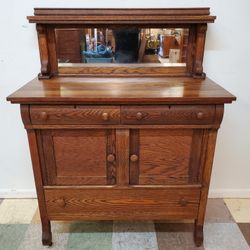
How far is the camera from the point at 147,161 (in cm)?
126

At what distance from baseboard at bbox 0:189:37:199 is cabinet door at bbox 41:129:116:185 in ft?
2.12

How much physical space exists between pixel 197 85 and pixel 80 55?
0.68 meters

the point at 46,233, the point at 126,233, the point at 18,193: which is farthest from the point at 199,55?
the point at 18,193

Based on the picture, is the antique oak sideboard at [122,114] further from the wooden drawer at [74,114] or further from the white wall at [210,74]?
the white wall at [210,74]

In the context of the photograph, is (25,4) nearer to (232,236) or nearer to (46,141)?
(46,141)

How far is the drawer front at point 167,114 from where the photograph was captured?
114 cm

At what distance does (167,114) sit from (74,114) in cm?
42

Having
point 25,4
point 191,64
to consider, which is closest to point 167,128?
point 191,64

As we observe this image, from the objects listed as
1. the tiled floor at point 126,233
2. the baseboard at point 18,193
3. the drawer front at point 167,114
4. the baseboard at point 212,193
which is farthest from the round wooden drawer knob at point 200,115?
the baseboard at point 18,193

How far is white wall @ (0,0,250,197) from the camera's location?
144 cm

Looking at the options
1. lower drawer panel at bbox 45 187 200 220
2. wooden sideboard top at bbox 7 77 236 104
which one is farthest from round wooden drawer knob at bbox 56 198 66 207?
wooden sideboard top at bbox 7 77 236 104

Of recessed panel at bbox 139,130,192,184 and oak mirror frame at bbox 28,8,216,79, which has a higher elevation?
oak mirror frame at bbox 28,8,216,79

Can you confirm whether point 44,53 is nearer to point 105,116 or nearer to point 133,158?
point 105,116

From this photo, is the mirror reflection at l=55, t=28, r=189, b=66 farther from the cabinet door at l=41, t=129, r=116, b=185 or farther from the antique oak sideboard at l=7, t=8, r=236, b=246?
the cabinet door at l=41, t=129, r=116, b=185
